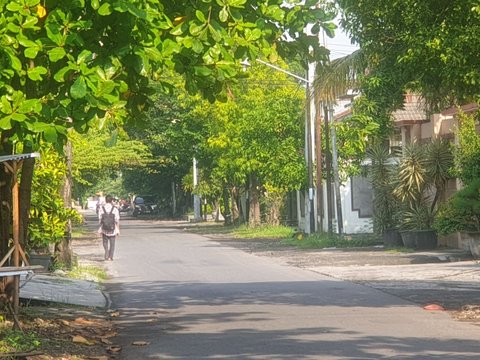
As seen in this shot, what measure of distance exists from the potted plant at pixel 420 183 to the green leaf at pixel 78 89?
2329 centimetres

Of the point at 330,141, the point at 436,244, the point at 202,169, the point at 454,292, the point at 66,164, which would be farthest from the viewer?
the point at 202,169

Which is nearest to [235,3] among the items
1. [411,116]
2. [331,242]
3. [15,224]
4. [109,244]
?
[15,224]

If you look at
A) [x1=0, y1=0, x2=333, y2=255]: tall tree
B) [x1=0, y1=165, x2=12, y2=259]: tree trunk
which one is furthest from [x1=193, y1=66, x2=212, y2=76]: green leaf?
[x1=0, y1=165, x2=12, y2=259]: tree trunk

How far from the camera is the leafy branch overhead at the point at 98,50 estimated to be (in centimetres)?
847

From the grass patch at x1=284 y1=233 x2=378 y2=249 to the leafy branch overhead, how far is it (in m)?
24.3

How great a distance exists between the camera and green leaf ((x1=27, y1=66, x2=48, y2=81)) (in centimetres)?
866

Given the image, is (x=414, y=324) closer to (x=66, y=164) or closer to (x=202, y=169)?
(x=66, y=164)

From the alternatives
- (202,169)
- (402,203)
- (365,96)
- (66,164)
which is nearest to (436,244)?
(402,203)

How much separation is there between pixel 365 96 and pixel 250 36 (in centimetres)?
667

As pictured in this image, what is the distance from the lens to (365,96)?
15.9 m

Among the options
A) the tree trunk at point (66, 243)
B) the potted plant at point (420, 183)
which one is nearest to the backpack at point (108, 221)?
the tree trunk at point (66, 243)

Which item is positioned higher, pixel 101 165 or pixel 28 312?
pixel 101 165

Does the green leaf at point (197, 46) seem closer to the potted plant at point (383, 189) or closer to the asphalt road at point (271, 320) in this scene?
the asphalt road at point (271, 320)

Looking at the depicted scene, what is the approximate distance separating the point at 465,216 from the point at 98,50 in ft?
62.5
